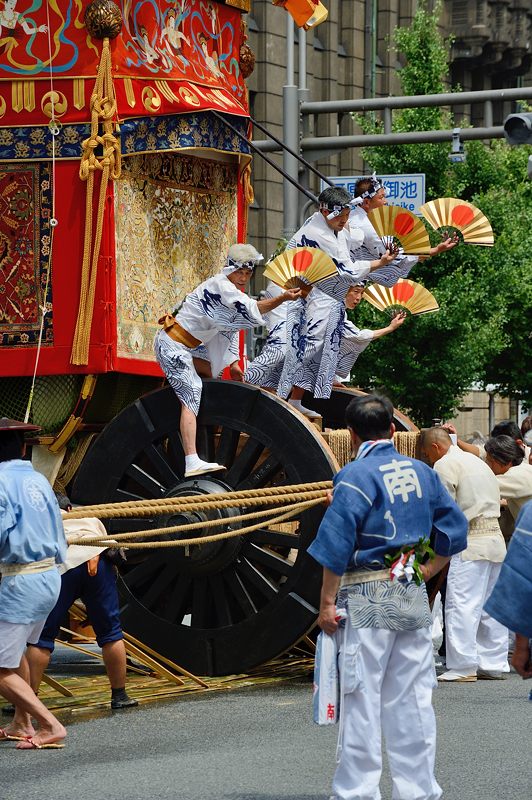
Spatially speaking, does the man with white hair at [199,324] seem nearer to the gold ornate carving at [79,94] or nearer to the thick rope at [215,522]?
→ the thick rope at [215,522]

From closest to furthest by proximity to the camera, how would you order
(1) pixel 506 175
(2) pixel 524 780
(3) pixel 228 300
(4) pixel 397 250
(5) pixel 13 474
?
(2) pixel 524 780 < (5) pixel 13 474 < (3) pixel 228 300 < (4) pixel 397 250 < (1) pixel 506 175

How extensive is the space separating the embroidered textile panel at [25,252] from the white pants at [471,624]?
3.23 meters

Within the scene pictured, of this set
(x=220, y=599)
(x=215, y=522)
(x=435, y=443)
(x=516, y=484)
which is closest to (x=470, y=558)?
(x=435, y=443)

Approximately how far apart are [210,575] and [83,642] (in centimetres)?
196

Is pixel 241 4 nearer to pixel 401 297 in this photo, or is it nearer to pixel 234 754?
pixel 401 297

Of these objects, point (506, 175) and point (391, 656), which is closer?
point (391, 656)

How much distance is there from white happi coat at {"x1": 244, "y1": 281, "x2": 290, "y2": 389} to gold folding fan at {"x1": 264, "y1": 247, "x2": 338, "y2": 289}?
823 mm

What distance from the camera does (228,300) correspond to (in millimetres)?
9984

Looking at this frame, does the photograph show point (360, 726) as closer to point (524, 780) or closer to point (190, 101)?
point (524, 780)

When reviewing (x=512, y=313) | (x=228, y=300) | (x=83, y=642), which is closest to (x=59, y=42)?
(x=228, y=300)

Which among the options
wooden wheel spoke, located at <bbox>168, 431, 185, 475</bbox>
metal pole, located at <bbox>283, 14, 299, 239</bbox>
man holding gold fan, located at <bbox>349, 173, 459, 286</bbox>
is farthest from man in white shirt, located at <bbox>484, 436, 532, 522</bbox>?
metal pole, located at <bbox>283, 14, 299, 239</bbox>

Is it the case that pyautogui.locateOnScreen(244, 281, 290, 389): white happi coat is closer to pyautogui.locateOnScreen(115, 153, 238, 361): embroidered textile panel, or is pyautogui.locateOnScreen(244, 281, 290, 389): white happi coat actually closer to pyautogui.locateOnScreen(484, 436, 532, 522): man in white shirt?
pyautogui.locateOnScreen(115, 153, 238, 361): embroidered textile panel

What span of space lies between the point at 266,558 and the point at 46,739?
98.5 inches

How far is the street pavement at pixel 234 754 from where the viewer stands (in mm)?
6984
